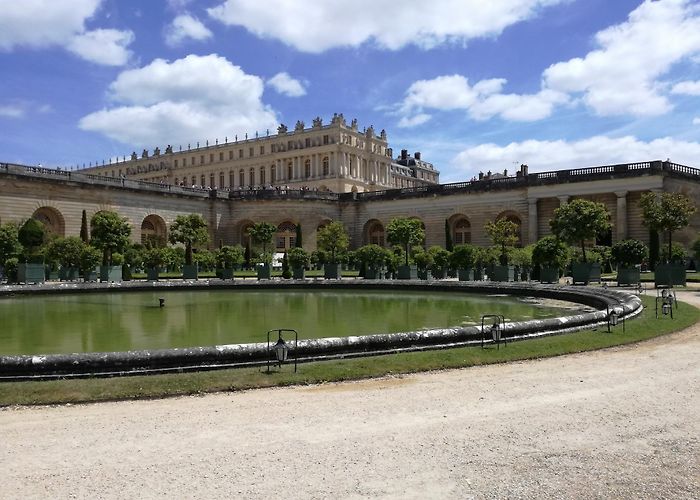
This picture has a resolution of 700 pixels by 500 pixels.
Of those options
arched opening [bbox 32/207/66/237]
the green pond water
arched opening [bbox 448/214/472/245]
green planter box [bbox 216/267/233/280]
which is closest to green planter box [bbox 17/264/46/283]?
the green pond water

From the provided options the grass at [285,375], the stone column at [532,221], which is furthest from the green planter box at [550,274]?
the stone column at [532,221]

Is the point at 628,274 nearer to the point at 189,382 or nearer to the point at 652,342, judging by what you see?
the point at 652,342

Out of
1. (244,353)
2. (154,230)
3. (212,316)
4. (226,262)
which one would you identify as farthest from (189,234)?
(244,353)

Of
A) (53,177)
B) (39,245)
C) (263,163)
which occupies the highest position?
(263,163)

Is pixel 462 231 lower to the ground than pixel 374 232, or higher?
lower

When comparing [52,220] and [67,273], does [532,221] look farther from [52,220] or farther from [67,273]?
[52,220]

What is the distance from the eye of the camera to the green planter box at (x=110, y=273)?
36.6 meters

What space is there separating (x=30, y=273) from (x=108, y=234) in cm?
561

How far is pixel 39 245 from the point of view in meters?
40.1

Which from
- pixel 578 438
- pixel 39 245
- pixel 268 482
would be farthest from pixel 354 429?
pixel 39 245

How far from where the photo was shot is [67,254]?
37.7 m

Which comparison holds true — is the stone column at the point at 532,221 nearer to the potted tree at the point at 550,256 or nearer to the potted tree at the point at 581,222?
the potted tree at the point at 581,222

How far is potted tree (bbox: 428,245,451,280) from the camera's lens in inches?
1519

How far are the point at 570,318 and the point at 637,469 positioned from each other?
8.72 meters
